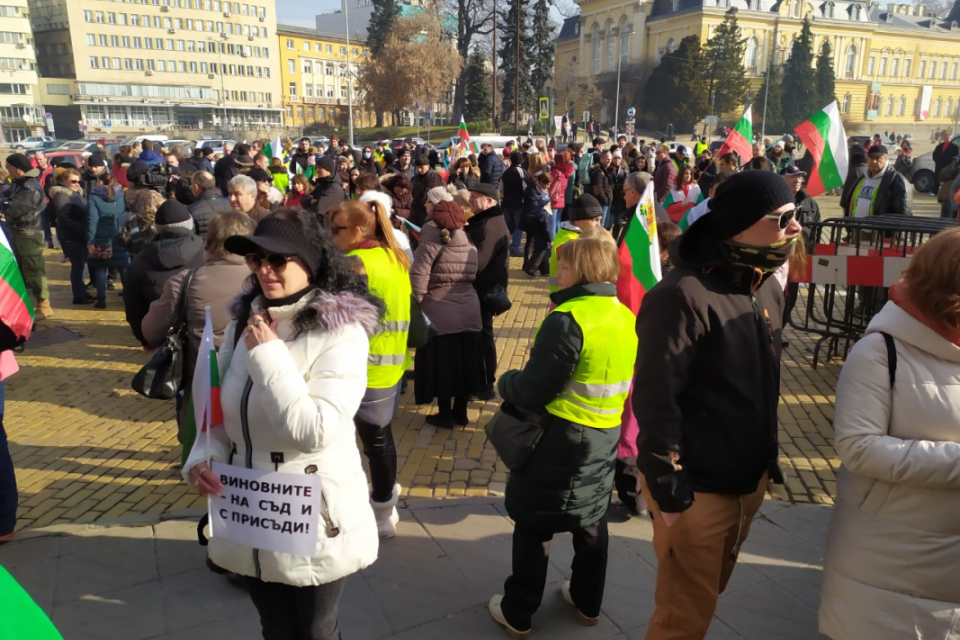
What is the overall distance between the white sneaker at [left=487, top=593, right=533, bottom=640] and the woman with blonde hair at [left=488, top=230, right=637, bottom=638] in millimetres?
15

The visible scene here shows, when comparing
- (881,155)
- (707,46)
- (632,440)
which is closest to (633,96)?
(707,46)

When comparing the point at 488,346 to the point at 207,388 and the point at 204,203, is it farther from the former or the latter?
the point at 207,388

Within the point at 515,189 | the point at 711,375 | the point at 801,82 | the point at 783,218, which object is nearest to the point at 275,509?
the point at 711,375

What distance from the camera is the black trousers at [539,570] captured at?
301 centimetres

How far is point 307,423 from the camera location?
82.7 inches

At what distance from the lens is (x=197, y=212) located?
21.8 ft

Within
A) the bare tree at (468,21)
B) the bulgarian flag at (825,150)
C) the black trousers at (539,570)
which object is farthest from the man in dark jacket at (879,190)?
the bare tree at (468,21)

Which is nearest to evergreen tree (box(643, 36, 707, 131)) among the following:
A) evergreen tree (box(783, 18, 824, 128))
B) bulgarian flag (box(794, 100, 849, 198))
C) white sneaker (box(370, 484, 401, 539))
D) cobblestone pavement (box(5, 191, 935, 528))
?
evergreen tree (box(783, 18, 824, 128))

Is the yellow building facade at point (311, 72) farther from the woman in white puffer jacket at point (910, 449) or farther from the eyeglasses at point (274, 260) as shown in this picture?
the woman in white puffer jacket at point (910, 449)

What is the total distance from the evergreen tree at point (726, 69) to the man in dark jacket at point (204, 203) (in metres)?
70.9

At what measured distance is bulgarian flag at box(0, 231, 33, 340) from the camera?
3545mm

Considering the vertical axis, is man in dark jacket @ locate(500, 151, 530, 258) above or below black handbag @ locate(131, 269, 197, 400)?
above

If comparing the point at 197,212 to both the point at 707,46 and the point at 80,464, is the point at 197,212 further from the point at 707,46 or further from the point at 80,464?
the point at 707,46

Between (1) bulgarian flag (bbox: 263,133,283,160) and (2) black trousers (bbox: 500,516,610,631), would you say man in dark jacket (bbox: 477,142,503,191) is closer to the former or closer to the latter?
(1) bulgarian flag (bbox: 263,133,283,160)
